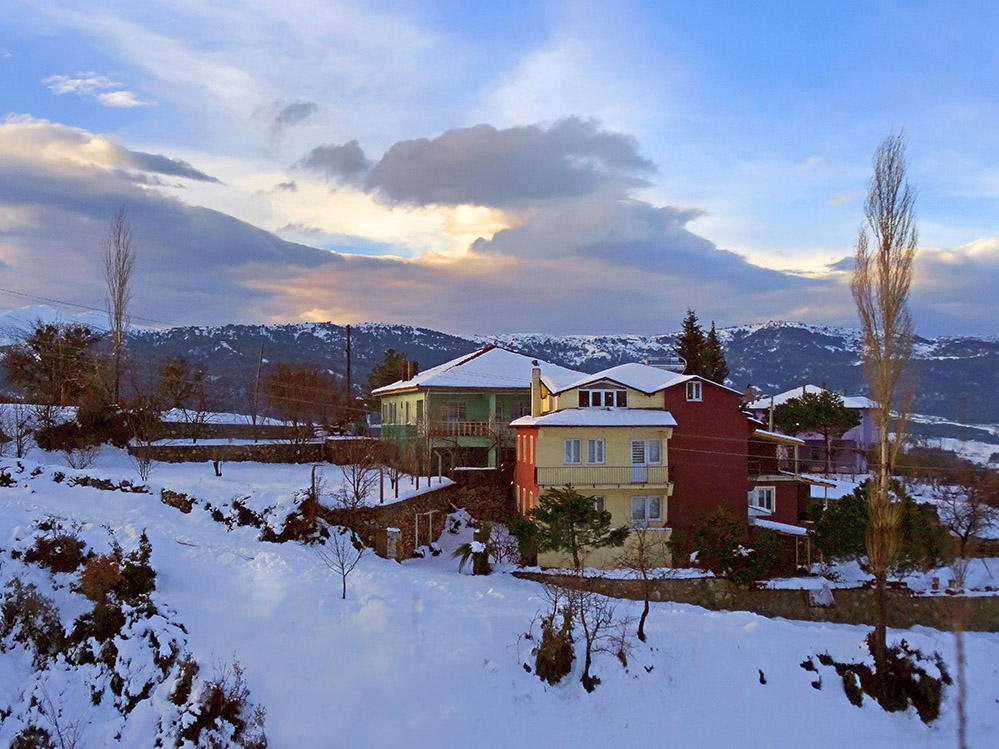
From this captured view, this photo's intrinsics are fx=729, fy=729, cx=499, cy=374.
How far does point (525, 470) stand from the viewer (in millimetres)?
30250

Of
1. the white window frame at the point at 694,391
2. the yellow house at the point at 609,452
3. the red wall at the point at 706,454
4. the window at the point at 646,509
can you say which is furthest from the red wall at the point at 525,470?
the white window frame at the point at 694,391

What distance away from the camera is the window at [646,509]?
92.6 ft


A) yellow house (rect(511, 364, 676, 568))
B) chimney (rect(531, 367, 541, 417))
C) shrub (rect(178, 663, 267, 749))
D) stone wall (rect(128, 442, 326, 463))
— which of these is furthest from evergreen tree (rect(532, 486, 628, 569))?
stone wall (rect(128, 442, 326, 463))

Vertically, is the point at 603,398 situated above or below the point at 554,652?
above

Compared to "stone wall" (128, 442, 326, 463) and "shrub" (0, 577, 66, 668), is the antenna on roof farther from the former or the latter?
"shrub" (0, 577, 66, 668)

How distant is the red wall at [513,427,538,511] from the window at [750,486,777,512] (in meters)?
9.61

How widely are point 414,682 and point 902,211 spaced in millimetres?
18821

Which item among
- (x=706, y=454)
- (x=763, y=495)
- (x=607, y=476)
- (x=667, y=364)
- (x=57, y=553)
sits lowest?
(x=57, y=553)

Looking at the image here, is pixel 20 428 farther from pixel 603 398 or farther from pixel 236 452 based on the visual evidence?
pixel 603 398

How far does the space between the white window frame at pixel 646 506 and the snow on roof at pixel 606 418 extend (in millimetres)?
Answer: 2872

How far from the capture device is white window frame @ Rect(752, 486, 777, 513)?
101 feet

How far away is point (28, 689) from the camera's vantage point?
1681 cm

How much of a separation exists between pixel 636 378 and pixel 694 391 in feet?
8.80

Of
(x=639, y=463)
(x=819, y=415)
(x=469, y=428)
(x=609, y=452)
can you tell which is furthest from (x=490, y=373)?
(x=819, y=415)
